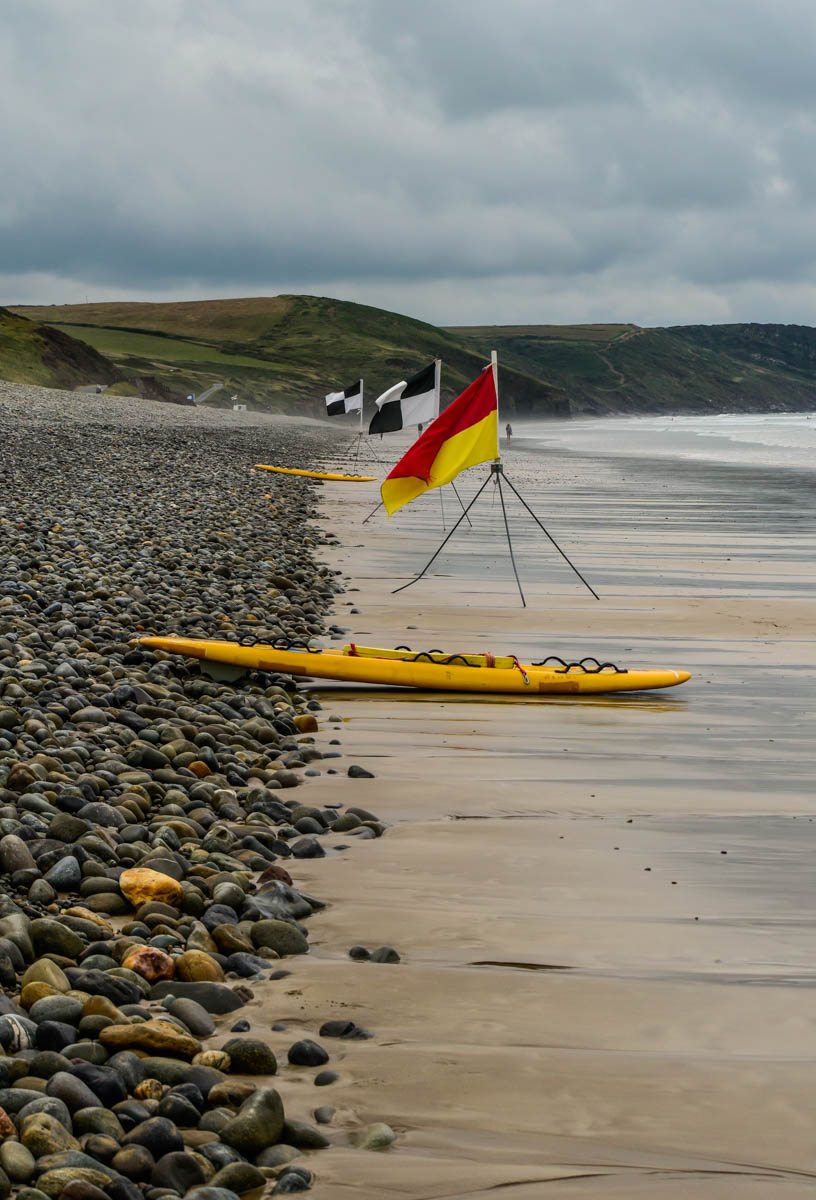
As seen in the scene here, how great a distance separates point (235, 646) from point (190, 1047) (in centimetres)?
541

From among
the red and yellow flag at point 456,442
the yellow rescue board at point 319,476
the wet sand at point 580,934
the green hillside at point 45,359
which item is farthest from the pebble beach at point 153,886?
the green hillside at point 45,359

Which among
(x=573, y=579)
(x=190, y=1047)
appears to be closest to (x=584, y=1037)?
(x=190, y=1047)

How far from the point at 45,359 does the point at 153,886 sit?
8319cm

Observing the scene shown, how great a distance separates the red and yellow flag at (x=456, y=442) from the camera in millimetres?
11531

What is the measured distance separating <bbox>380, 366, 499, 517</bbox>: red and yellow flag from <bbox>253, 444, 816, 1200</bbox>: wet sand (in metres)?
1.68

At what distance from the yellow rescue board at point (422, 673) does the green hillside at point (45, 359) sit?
6847 centimetres

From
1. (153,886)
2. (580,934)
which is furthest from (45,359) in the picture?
(580,934)

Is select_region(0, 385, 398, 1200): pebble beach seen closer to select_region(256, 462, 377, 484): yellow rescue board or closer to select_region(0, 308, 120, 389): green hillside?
select_region(256, 462, 377, 484): yellow rescue board

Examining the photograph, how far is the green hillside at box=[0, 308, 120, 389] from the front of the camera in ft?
252

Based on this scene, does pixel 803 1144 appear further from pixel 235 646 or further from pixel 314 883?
pixel 235 646

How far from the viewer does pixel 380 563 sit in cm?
1617

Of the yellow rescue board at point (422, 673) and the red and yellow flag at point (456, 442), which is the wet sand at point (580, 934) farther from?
the red and yellow flag at point (456, 442)

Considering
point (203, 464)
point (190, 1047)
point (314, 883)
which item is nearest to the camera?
point (190, 1047)

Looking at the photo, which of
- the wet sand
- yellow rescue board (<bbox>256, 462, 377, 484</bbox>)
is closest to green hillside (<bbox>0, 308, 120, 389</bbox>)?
yellow rescue board (<bbox>256, 462, 377, 484</bbox>)
